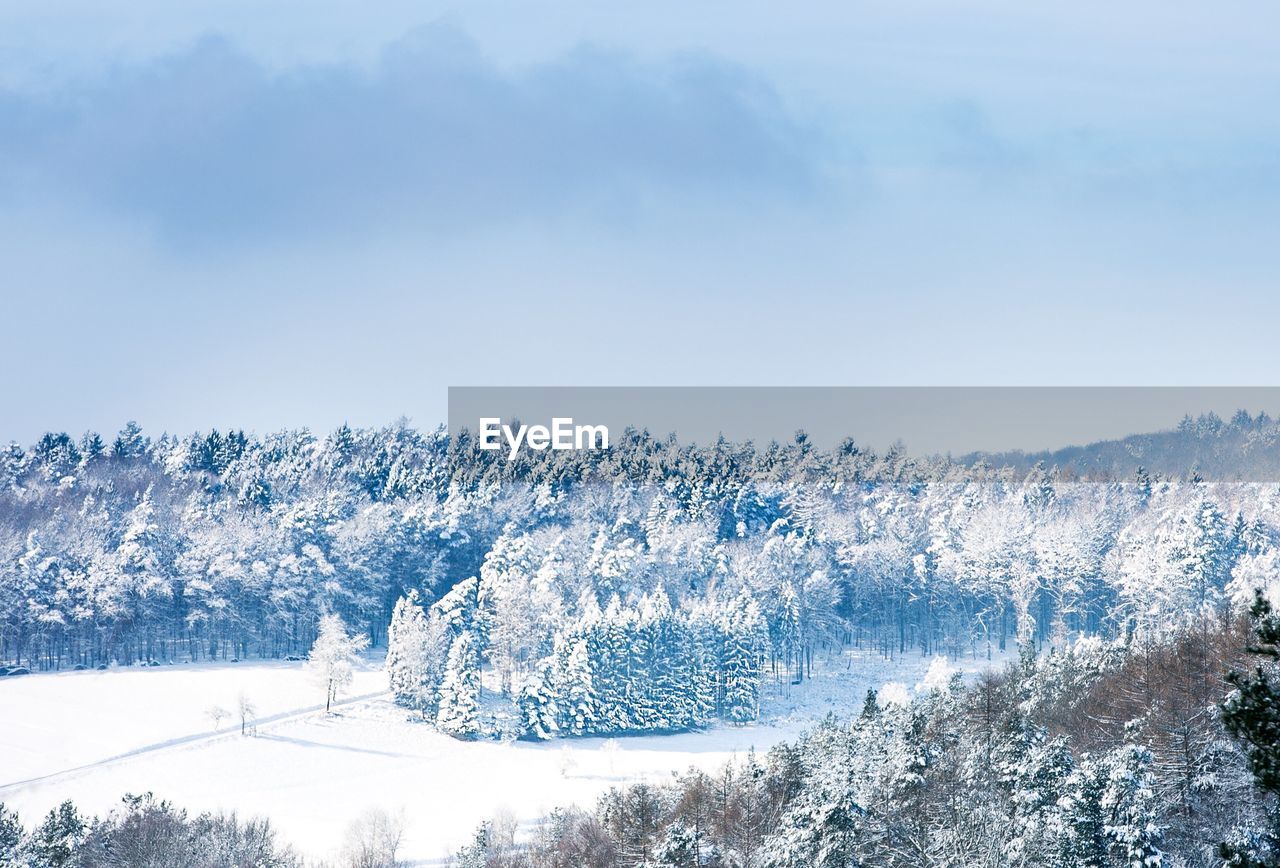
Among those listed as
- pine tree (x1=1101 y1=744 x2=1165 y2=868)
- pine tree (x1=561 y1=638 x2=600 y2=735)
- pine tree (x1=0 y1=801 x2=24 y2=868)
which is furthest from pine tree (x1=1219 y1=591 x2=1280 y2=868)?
pine tree (x1=561 y1=638 x2=600 y2=735)

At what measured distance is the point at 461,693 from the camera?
10038cm

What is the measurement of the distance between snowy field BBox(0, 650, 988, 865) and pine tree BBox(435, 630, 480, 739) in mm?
1285

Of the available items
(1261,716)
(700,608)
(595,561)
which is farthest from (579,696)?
(1261,716)

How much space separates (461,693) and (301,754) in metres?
12.7

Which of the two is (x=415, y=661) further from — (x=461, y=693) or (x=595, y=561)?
(x=595, y=561)

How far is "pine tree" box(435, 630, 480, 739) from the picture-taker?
98812 mm

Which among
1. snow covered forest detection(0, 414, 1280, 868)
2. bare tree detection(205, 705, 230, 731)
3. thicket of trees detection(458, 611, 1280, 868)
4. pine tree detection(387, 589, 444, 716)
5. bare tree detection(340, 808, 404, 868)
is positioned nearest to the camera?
thicket of trees detection(458, 611, 1280, 868)

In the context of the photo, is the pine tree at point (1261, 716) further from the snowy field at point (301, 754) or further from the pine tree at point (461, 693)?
the pine tree at point (461, 693)

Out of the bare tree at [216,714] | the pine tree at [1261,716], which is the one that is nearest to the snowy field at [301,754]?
the bare tree at [216,714]

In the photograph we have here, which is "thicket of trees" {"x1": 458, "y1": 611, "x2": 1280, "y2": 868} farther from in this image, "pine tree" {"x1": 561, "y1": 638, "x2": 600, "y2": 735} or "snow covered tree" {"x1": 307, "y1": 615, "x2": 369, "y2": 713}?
"snow covered tree" {"x1": 307, "y1": 615, "x2": 369, "y2": 713}

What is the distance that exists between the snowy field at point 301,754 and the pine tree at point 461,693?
50.6 inches

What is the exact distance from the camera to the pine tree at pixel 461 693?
98.8 metres

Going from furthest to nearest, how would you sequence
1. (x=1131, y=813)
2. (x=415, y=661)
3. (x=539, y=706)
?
(x=415, y=661), (x=539, y=706), (x=1131, y=813)

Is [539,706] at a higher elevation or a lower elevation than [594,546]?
lower
